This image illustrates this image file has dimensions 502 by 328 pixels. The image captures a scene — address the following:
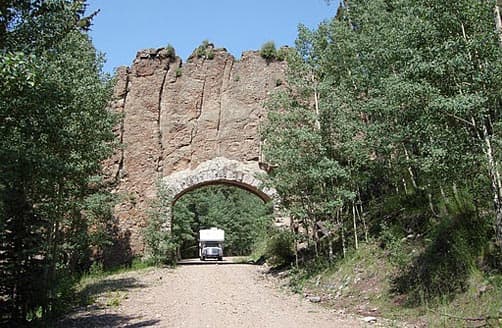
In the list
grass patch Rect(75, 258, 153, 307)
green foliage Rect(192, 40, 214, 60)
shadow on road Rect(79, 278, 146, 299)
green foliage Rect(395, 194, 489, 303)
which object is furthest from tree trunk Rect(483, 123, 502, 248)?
green foliage Rect(192, 40, 214, 60)

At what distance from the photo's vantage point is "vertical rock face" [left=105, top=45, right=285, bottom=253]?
62.0ft

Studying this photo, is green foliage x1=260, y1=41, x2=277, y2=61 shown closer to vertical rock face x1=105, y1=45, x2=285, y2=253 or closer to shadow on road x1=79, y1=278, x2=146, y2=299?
vertical rock face x1=105, y1=45, x2=285, y2=253

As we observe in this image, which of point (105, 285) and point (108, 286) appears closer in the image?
point (108, 286)

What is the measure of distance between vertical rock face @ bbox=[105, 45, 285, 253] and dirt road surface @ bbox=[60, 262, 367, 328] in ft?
20.7

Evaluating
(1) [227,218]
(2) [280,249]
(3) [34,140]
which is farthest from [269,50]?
(1) [227,218]

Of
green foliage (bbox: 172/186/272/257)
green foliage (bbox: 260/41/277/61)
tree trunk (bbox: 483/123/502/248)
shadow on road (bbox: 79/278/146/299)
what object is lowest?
shadow on road (bbox: 79/278/146/299)

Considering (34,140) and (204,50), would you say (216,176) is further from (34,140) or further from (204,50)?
(34,140)

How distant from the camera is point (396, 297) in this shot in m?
8.10

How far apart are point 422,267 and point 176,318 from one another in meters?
4.29

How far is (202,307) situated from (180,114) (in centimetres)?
1200

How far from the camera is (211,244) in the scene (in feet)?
93.8

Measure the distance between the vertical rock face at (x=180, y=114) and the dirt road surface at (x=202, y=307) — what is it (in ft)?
20.7

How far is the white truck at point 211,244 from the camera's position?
27.8 meters

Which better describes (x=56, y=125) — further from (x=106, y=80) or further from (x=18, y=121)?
(x=106, y=80)
